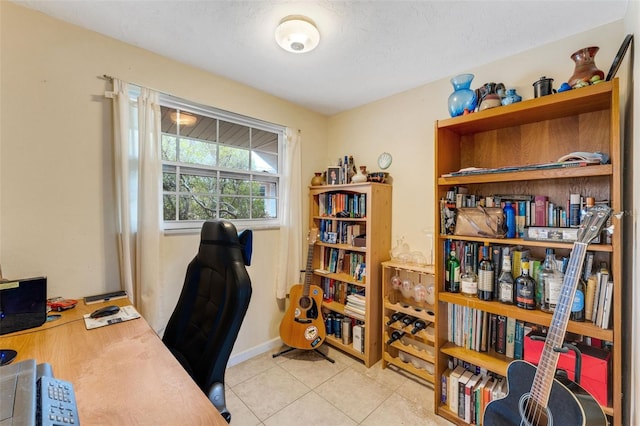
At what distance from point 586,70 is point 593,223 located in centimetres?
83

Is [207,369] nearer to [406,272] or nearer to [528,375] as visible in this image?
[528,375]

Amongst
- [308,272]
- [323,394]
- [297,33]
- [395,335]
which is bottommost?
[323,394]

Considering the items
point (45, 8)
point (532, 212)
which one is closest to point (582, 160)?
point (532, 212)

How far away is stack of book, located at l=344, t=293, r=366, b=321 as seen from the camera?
2.43m

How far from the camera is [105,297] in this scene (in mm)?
1657

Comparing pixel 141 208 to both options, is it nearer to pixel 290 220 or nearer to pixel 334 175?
pixel 290 220

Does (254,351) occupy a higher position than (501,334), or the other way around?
(501,334)

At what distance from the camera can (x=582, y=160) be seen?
1353 mm

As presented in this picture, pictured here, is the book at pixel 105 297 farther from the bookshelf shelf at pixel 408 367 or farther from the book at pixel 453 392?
the book at pixel 453 392

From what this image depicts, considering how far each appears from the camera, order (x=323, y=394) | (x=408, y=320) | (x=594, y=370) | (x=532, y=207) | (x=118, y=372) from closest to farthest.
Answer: (x=118, y=372) < (x=594, y=370) < (x=532, y=207) < (x=323, y=394) < (x=408, y=320)

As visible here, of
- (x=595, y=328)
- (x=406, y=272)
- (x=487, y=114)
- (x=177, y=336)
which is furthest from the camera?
(x=406, y=272)

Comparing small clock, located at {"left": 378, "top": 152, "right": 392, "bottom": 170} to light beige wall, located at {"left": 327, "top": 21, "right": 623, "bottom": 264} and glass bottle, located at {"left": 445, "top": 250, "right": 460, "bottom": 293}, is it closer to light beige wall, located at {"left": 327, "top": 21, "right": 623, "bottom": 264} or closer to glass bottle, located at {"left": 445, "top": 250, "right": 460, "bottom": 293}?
light beige wall, located at {"left": 327, "top": 21, "right": 623, "bottom": 264}

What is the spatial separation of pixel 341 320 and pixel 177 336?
164cm

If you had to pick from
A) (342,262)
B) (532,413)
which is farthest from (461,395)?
(342,262)
